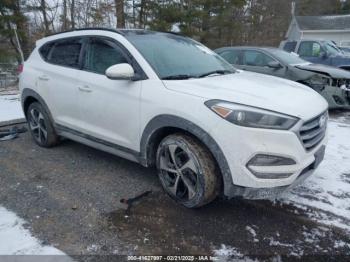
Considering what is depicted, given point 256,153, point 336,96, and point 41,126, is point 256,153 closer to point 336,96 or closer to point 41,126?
point 41,126

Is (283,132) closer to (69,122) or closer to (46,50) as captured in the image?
(69,122)

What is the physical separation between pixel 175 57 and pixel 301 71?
475cm

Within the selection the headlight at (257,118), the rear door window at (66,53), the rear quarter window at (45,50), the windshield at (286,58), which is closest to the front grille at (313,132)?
the headlight at (257,118)

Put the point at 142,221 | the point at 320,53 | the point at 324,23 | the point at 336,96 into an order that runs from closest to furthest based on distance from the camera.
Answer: the point at 142,221 → the point at 336,96 → the point at 320,53 → the point at 324,23

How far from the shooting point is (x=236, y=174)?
2791 millimetres

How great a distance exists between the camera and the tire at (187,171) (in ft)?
9.85

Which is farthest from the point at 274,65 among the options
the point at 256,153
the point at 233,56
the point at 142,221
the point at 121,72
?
the point at 142,221

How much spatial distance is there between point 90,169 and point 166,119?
5.49 ft

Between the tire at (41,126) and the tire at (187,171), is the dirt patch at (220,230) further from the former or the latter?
the tire at (41,126)

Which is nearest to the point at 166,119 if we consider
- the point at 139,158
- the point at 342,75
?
the point at 139,158

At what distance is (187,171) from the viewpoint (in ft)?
10.4

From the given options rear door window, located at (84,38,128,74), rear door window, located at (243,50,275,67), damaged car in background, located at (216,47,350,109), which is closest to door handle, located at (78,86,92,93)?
rear door window, located at (84,38,128,74)

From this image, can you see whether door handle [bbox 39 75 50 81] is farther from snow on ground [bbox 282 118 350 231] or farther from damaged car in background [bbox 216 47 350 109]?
damaged car in background [bbox 216 47 350 109]

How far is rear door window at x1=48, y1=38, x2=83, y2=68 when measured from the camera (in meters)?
4.24
